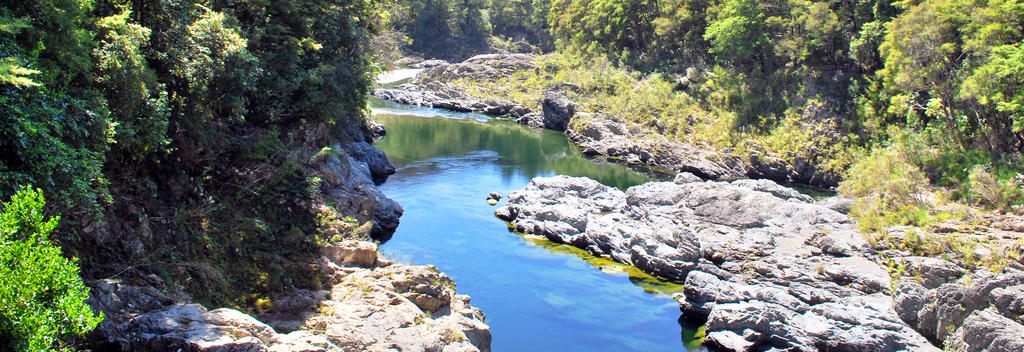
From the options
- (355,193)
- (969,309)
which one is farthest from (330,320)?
(969,309)

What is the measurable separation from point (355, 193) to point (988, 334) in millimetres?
19831

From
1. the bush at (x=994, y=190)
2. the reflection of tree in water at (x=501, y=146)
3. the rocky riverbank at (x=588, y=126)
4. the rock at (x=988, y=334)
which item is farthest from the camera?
the reflection of tree in water at (x=501, y=146)

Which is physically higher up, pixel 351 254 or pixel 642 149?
pixel 351 254

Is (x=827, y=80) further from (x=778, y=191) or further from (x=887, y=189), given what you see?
(x=887, y=189)

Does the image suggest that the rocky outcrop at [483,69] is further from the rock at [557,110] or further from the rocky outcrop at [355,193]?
the rocky outcrop at [355,193]

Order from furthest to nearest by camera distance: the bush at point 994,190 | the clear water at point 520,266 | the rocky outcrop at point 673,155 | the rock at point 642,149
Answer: the rock at point 642,149
the rocky outcrop at point 673,155
the bush at point 994,190
the clear water at point 520,266

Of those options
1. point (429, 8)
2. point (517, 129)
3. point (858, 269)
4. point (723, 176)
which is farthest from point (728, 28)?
point (429, 8)

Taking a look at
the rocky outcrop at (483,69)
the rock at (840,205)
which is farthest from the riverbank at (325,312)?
the rocky outcrop at (483,69)

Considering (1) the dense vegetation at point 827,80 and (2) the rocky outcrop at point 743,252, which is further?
(1) the dense vegetation at point 827,80

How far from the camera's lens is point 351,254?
1969cm

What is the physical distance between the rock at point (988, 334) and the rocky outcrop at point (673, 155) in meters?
21.8

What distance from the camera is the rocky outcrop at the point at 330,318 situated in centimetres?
1126

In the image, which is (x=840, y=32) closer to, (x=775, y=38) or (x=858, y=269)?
(x=775, y=38)

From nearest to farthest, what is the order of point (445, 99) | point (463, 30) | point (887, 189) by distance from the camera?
point (887, 189) → point (445, 99) → point (463, 30)
